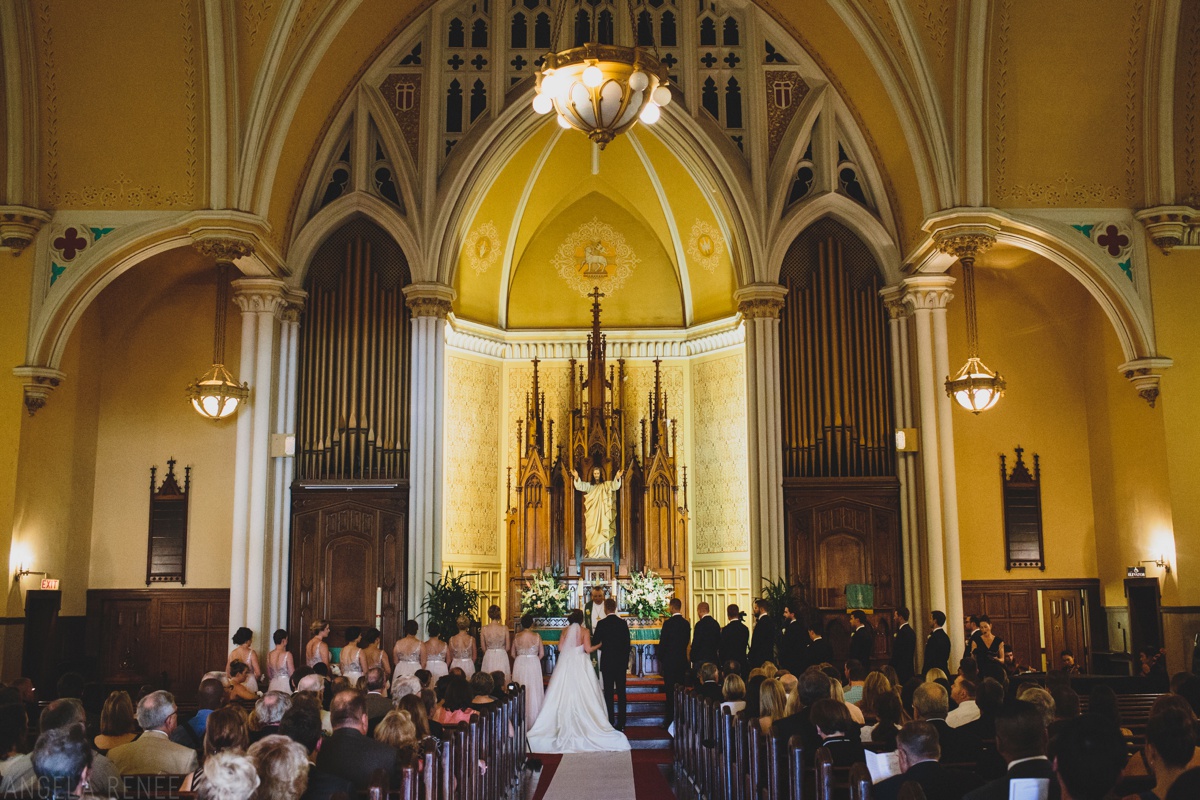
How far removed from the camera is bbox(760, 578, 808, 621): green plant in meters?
14.6

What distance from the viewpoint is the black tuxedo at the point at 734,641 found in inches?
507

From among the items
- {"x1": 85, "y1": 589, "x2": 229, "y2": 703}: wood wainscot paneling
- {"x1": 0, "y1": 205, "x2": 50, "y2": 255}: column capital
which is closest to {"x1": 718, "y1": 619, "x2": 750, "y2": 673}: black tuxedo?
{"x1": 85, "y1": 589, "x2": 229, "y2": 703}: wood wainscot paneling

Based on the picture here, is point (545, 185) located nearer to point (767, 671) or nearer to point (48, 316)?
point (48, 316)

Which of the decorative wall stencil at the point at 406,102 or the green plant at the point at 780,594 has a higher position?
the decorative wall stencil at the point at 406,102

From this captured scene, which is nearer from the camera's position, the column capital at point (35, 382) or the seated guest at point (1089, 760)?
the seated guest at point (1089, 760)

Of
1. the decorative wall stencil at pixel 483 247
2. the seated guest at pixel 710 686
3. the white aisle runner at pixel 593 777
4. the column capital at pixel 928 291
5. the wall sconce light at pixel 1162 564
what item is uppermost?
the decorative wall stencil at pixel 483 247

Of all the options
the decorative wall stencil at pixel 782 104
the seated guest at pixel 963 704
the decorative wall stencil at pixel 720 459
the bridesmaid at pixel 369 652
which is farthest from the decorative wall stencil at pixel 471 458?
the seated guest at pixel 963 704

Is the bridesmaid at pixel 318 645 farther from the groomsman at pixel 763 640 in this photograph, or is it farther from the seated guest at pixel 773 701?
the seated guest at pixel 773 701

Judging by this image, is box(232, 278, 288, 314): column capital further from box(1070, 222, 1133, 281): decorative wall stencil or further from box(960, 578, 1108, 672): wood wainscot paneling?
box(960, 578, 1108, 672): wood wainscot paneling

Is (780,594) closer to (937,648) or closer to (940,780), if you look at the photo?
(937,648)

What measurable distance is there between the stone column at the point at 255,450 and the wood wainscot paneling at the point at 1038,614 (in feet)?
33.1

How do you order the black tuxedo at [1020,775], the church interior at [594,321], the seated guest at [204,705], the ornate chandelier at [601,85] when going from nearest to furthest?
the black tuxedo at [1020,775] → the seated guest at [204,705] → the ornate chandelier at [601,85] → the church interior at [594,321]

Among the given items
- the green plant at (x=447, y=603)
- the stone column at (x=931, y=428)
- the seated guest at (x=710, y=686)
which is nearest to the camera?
the seated guest at (x=710, y=686)

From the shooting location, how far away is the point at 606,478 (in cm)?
1827
